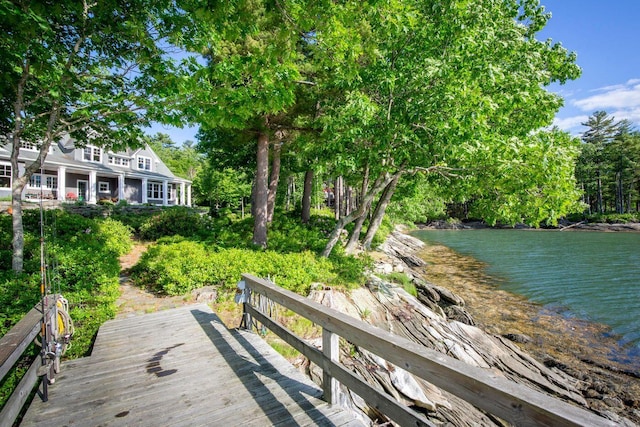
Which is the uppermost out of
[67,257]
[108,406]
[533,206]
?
[533,206]

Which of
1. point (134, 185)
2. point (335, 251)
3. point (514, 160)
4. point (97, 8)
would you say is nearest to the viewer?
point (97, 8)

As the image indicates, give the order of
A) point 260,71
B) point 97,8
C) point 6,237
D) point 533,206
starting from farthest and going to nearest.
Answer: point 6,237
point 533,206
point 97,8
point 260,71

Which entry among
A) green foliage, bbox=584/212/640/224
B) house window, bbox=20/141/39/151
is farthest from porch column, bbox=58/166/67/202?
green foliage, bbox=584/212/640/224

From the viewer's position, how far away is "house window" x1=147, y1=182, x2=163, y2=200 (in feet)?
102

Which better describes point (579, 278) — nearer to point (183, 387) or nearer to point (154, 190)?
point (183, 387)

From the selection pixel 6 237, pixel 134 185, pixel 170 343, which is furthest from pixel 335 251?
pixel 134 185

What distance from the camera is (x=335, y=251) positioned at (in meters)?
11.6

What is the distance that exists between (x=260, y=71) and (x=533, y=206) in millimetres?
7458

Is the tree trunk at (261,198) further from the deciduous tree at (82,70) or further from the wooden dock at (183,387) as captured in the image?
the wooden dock at (183,387)

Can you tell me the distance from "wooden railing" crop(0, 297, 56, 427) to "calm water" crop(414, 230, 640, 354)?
12.2m

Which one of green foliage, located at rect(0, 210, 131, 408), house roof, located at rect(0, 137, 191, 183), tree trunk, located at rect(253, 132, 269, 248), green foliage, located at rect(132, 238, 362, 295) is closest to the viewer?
green foliage, located at rect(0, 210, 131, 408)

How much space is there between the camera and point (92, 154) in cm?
2708

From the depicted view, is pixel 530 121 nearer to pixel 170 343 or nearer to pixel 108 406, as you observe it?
pixel 170 343

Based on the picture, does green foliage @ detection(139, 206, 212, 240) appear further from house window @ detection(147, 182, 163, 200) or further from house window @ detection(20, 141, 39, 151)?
house window @ detection(147, 182, 163, 200)
